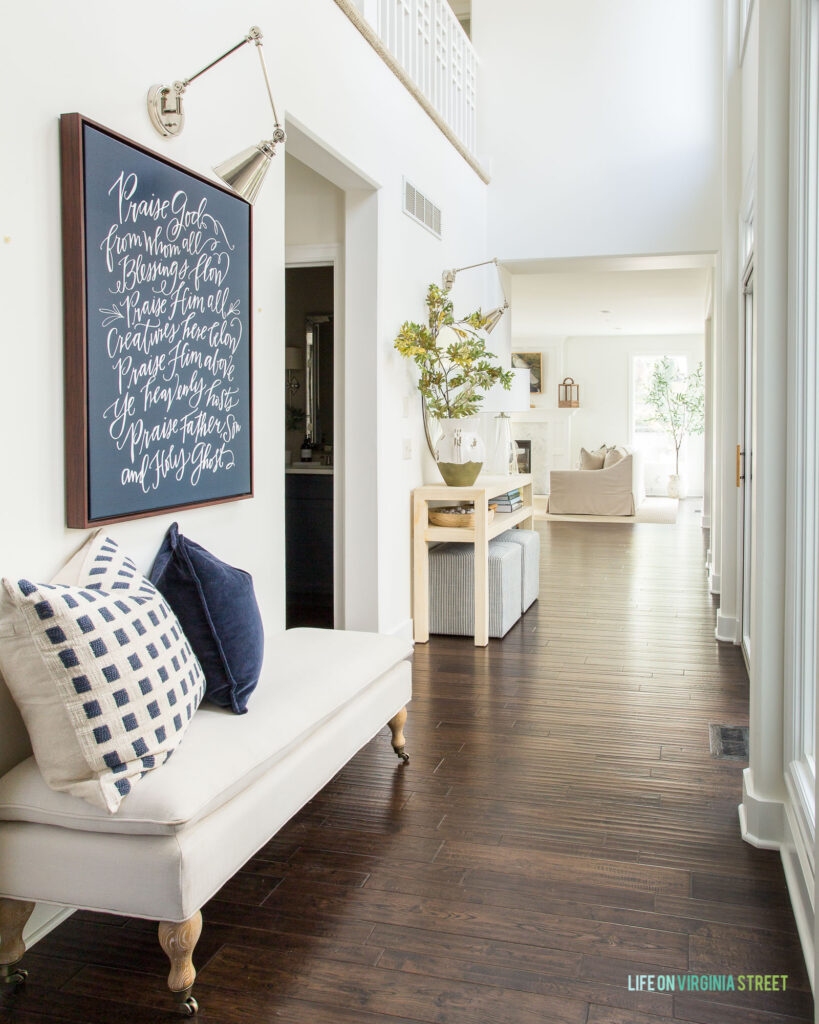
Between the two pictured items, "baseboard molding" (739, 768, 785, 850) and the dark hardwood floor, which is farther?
"baseboard molding" (739, 768, 785, 850)

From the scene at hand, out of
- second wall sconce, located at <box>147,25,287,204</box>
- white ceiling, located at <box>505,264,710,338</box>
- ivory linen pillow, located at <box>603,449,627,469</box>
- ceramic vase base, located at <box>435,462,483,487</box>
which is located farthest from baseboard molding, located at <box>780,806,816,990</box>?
ivory linen pillow, located at <box>603,449,627,469</box>

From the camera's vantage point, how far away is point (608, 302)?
11.6 m

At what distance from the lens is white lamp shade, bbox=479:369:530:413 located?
5.95 m

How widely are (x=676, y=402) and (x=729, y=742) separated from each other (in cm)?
1251

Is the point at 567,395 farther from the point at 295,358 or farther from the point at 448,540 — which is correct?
the point at 448,540

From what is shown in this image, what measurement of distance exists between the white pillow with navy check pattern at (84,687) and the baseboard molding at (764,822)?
5.32ft

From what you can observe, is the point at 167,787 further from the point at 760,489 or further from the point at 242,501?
the point at 760,489

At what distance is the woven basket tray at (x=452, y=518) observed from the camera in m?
4.94

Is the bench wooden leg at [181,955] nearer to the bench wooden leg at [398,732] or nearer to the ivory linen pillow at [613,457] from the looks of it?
the bench wooden leg at [398,732]

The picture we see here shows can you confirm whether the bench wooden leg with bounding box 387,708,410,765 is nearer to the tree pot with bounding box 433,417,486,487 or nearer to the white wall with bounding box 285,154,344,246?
the tree pot with bounding box 433,417,486,487

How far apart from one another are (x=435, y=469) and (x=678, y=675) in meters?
1.88

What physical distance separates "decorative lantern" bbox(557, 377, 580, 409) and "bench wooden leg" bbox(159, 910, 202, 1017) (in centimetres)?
1427

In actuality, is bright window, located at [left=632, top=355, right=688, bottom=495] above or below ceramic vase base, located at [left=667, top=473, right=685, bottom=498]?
above

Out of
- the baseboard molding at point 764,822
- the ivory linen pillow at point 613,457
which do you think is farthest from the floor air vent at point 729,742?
the ivory linen pillow at point 613,457
